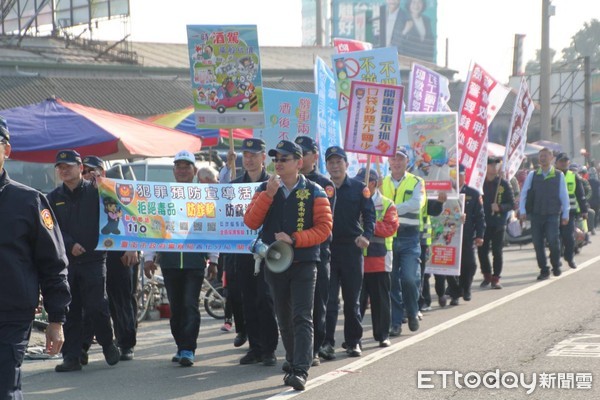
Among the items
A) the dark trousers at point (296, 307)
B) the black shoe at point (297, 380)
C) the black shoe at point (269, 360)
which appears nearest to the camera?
the black shoe at point (297, 380)

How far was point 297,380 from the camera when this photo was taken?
8.03 metres

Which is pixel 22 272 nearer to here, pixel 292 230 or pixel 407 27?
pixel 292 230

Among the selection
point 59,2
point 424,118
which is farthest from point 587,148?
point 424,118

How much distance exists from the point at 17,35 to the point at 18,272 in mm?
36364

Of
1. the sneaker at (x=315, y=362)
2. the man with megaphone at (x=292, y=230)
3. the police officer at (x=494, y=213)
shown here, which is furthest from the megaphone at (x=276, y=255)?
the police officer at (x=494, y=213)

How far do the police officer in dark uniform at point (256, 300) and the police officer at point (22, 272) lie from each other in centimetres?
438

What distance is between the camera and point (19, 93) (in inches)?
1292

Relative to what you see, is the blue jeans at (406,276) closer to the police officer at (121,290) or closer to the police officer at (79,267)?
the police officer at (121,290)

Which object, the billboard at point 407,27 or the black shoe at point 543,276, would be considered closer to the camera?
the black shoe at point 543,276

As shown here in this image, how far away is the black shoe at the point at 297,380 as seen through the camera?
26.3ft

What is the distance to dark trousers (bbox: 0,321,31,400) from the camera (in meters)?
5.00

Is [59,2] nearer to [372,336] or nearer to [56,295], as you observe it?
[372,336]

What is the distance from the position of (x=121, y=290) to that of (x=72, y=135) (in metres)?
3.43

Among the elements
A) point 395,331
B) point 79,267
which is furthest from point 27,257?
point 395,331
